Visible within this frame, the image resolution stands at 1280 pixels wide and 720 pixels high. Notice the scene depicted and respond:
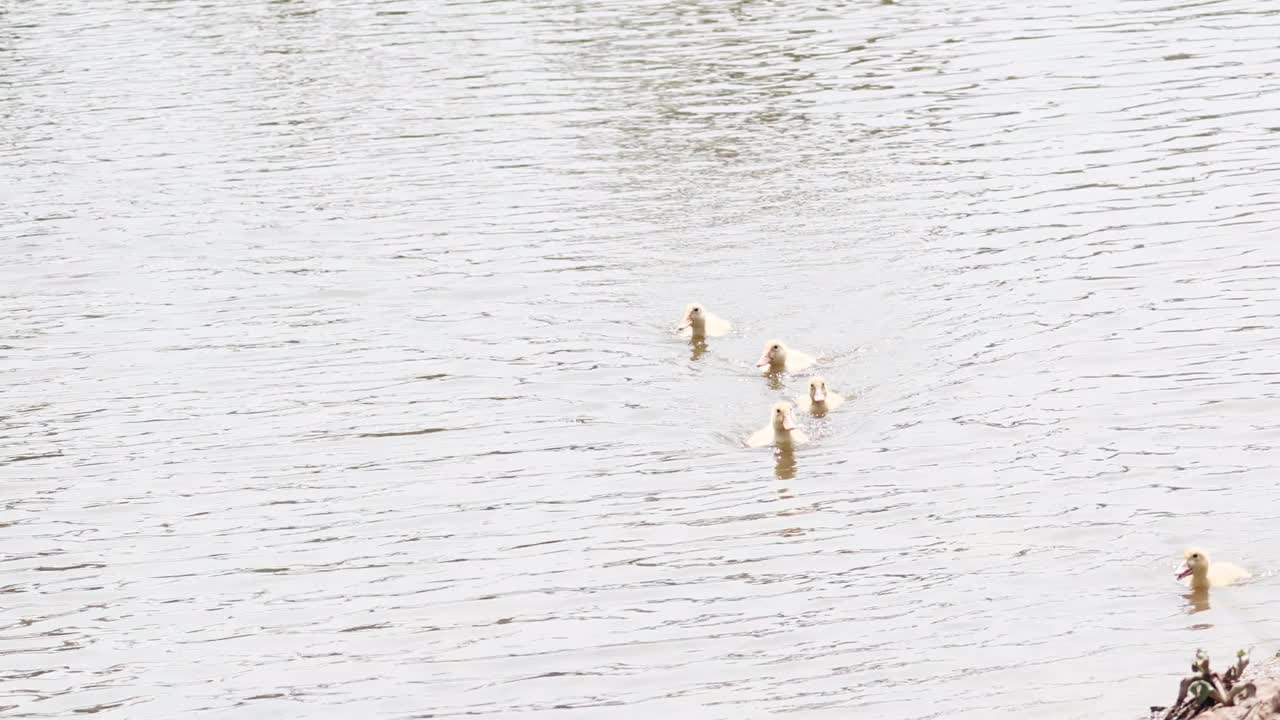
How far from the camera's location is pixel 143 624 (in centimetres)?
1414

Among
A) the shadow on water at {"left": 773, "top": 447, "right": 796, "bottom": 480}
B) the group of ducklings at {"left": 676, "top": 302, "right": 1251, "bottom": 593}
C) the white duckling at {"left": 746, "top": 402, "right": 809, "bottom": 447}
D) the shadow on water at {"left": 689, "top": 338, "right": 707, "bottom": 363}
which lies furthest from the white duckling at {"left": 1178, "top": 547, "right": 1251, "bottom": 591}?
the shadow on water at {"left": 689, "top": 338, "right": 707, "bottom": 363}

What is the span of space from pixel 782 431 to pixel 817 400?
3.15ft

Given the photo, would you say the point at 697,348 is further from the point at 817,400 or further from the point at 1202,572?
the point at 1202,572

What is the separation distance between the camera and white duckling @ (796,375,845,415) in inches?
711

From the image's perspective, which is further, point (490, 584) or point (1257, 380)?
point (1257, 380)

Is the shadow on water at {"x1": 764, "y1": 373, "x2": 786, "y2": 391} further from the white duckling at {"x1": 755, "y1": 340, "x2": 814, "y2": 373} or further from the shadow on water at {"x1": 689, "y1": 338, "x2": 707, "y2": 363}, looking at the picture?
the shadow on water at {"x1": 689, "y1": 338, "x2": 707, "y2": 363}

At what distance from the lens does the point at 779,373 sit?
1947cm

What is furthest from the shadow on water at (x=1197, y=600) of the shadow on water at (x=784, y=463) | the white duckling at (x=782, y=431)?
the white duckling at (x=782, y=431)

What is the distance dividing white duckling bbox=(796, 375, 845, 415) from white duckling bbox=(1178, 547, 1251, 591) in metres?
5.31

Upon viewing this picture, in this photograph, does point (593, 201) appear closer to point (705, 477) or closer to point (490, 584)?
point (705, 477)

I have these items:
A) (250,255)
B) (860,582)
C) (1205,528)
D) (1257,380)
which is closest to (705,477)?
(860,582)

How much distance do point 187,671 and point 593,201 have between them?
13.7 meters

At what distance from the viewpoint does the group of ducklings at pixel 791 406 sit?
43.3 ft

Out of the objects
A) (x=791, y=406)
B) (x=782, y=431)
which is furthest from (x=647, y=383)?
(x=782, y=431)
